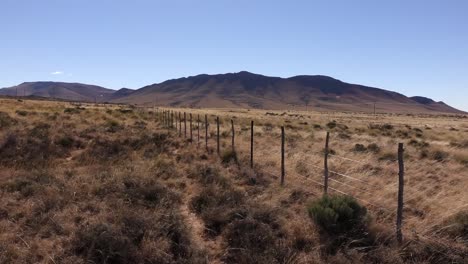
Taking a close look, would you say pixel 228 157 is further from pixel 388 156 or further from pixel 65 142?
pixel 65 142

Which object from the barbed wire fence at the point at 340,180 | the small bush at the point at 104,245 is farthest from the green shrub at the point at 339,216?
the small bush at the point at 104,245

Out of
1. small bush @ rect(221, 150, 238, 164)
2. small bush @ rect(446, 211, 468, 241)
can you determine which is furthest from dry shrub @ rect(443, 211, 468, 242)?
small bush @ rect(221, 150, 238, 164)

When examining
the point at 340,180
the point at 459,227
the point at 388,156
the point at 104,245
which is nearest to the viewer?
the point at 104,245

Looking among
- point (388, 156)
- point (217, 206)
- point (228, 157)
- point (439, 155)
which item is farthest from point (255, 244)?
point (439, 155)

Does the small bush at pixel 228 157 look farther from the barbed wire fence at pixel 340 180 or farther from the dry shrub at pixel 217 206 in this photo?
the dry shrub at pixel 217 206

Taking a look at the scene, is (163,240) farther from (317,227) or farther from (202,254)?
Answer: (317,227)

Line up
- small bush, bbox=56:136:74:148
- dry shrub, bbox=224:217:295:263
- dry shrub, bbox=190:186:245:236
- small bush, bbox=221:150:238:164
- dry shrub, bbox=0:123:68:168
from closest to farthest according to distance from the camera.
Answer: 1. dry shrub, bbox=224:217:295:263
2. dry shrub, bbox=190:186:245:236
3. dry shrub, bbox=0:123:68:168
4. small bush, bbox=221:150:238:164
5. small bush, bbox=56:136:74:148

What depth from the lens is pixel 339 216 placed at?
8.05 metres

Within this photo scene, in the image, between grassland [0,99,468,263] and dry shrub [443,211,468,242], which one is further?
dry shrub [443,211,468,242]

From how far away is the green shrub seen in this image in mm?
7938

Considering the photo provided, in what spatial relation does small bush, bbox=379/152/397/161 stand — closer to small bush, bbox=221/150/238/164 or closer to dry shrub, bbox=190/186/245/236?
Answer: small bush, bbox=221/150/238/164

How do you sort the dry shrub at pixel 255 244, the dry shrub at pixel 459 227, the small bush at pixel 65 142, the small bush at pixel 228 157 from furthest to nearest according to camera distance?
the small bush at pixel 65 142, the small bush at pixel 228 157, the dry shrub at pixel 459 227, the dry shrub at pixel 255 244

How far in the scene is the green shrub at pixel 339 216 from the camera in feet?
26.0

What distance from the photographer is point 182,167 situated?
14969 mm
